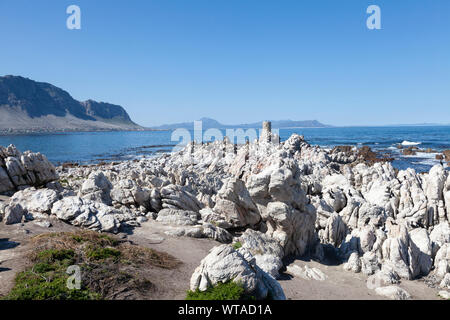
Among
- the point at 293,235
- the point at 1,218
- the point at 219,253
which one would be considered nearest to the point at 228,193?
the point at 293,235

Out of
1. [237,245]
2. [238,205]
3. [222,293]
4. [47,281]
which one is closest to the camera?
[222,293]

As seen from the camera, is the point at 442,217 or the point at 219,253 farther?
the point at 442,217

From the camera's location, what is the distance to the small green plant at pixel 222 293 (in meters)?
9.25

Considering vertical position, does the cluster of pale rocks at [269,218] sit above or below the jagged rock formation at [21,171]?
below

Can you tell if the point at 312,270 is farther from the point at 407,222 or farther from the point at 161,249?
the point at 407,222

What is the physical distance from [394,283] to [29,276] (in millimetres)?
16347

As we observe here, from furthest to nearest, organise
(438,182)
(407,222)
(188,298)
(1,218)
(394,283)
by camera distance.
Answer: (438,182)
(407,222)
(1,218)
(394,283)
(188,298)

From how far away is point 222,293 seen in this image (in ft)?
30.6

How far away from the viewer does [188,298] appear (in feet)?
32.1

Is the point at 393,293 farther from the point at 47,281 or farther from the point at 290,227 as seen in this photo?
the point at 47,281

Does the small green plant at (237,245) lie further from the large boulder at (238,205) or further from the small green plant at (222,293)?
the small green plant at (222,293)

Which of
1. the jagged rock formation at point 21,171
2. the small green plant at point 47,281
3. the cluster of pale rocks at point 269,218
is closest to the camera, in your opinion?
the small green plant at point 47,281

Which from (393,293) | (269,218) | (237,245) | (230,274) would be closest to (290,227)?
(269,218)

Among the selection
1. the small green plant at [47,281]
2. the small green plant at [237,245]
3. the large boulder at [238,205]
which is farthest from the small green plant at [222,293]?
the large boulder at [238,205]
